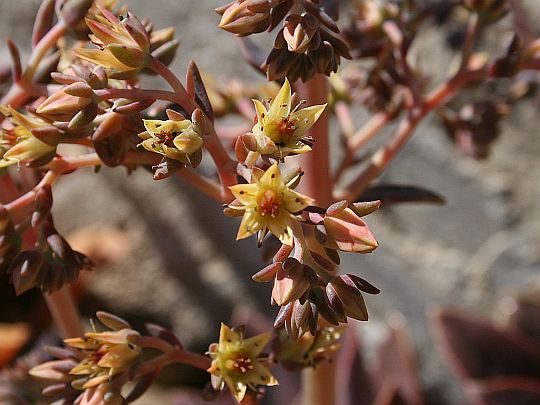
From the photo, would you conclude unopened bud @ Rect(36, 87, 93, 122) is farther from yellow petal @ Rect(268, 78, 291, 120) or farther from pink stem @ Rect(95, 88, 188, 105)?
yellow petal @ Rect(268, 78, 291, 120)

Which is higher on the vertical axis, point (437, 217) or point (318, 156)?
point (318, 156)

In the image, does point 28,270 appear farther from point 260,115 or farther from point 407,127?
point 407,127

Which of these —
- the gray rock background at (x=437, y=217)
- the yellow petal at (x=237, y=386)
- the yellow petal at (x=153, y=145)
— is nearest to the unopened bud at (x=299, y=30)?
the yellow petal at (x=153, y=145)

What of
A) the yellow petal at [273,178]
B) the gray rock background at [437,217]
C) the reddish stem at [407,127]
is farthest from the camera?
the gray rock background at [437,217]

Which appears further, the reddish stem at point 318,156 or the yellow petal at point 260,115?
the reddish stem at point 318,156

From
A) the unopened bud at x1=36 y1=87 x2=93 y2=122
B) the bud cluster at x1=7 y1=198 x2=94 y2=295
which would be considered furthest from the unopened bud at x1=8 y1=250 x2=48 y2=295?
the unopened bud at x1=36 y1=87 x2=93 y2=122

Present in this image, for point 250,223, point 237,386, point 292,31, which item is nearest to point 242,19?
point 292,31

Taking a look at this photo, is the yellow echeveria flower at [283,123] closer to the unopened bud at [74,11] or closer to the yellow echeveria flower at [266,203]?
the yellow echeveria flower at [266,203]
